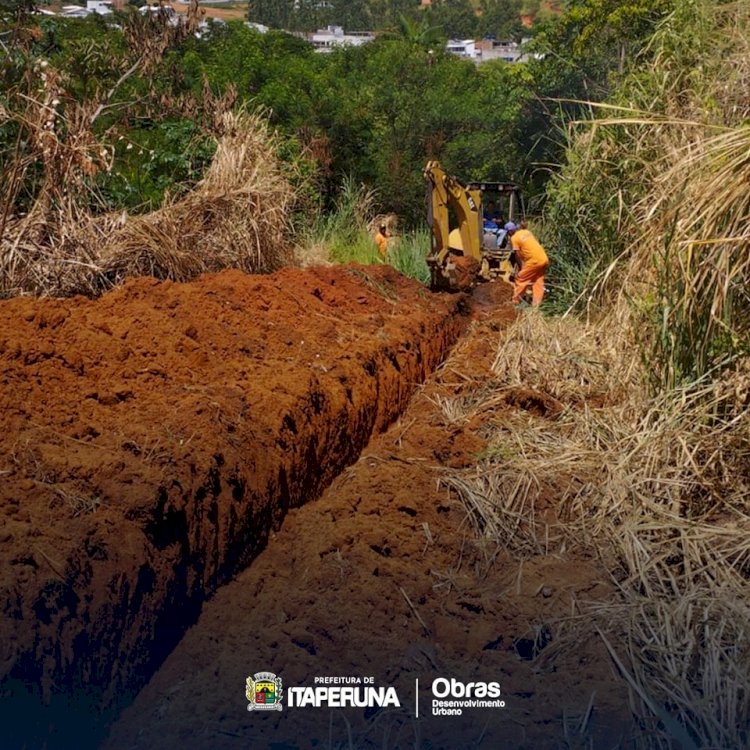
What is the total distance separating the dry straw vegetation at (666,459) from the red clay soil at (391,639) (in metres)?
0.18

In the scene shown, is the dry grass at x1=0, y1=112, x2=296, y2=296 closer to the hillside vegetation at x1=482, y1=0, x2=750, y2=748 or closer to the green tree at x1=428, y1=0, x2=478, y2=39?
the hillside vegetation at x1=482, y1=0, x2=750, y2=748

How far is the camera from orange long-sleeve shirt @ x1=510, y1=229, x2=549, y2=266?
14.5m

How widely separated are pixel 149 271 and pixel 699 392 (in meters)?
6.32

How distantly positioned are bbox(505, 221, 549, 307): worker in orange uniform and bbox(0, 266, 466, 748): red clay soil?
4451mm

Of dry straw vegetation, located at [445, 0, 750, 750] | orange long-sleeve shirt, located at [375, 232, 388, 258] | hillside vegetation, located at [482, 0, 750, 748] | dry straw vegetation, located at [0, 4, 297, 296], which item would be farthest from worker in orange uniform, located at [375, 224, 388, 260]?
dry straw vegetation, located at [445, 0, 750, 750]

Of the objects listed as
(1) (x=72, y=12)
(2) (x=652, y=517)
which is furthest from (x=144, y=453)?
(1) (x=72, y=12)

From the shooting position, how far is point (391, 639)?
545 centimetres

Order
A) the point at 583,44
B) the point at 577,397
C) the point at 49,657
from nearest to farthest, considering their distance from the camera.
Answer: the point at 49,657 < the point at 577,397 < the point at 583,44

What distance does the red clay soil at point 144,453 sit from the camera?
4789 millimetres

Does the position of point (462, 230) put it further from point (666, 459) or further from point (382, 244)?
point (666, 459)

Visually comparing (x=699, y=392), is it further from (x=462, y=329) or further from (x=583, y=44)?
(x=583, y=44)

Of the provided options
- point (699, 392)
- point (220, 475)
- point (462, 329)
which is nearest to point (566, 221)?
point (462, 329)

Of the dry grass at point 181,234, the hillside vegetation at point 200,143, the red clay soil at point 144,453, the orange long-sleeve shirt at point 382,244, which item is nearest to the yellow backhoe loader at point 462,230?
the hillside vegetation at point 200,143

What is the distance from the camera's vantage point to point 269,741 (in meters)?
4.80
